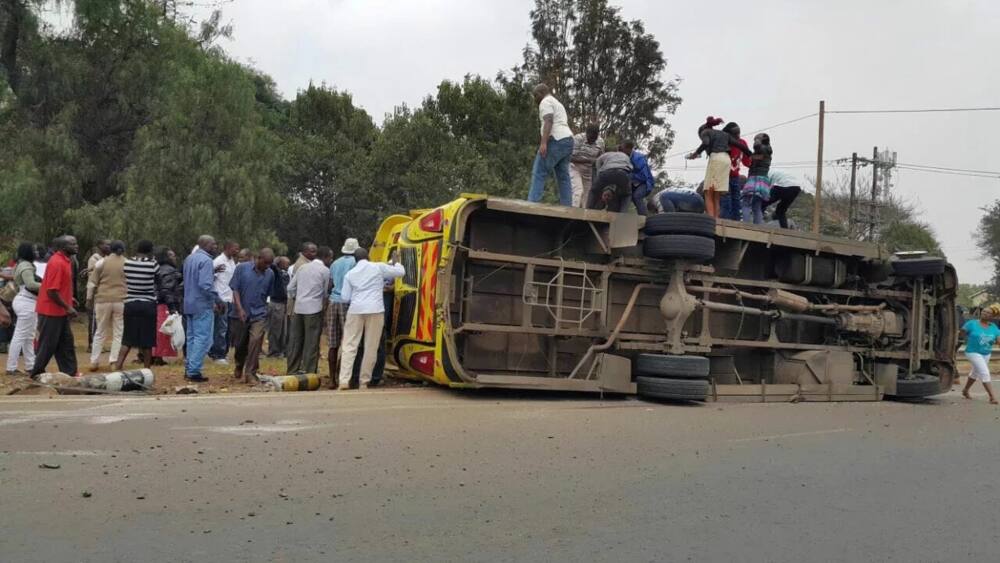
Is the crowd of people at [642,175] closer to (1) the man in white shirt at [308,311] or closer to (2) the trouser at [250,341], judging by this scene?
(1) the man in white shirt at [308,311]

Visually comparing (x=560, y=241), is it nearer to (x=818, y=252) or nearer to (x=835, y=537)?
(x=818, y=252)

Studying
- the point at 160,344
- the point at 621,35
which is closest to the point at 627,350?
the point at 160,344

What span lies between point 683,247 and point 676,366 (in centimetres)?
124

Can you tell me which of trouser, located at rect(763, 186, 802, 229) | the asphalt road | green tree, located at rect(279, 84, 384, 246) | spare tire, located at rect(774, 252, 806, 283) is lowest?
the asphalt road

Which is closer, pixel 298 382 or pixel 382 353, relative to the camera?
pixel 298 382

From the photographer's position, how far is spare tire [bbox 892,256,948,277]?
11508mm

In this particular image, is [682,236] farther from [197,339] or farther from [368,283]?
[197,339]

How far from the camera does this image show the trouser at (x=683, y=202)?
425 inches

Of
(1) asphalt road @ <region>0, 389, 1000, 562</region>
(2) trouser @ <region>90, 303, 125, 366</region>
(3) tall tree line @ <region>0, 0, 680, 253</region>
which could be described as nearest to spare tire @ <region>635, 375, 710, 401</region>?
(1) asphalt road @ <region>0, 389, 1000, 562</region>

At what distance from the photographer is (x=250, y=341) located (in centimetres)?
1059

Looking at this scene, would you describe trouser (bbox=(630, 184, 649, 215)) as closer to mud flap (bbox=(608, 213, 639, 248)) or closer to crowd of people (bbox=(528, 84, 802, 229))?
crowd of people (bbox=(528, 84, 802, 229))

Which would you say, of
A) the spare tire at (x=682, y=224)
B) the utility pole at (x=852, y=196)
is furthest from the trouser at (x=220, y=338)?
the utility pole at (x=852, y=196)

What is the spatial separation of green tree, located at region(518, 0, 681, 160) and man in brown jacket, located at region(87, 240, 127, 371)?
2610 centimetres

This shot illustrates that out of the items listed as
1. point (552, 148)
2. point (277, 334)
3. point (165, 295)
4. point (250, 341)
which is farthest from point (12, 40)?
point (552, 148)
